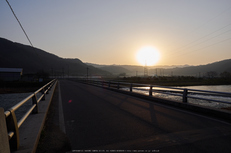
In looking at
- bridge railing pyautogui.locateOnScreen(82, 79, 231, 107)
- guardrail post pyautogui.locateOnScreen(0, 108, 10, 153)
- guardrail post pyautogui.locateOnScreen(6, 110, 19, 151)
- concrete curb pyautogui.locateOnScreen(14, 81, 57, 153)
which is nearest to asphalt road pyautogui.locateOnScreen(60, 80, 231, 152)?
concrete curb pyautogui.locateOnScreen(14, 81, 57, 153)

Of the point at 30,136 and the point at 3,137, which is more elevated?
the point at 3,137

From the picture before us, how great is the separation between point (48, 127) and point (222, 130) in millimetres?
5543

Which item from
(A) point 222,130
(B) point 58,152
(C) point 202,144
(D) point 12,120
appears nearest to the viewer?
(D) point 12,120

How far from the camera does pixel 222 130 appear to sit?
17.8ft

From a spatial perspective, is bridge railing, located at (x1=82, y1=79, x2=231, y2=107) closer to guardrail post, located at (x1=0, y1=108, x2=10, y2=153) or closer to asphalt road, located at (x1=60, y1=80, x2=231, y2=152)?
asphalt road, located at (x1=60, y1=80, x2=231, y2=152)

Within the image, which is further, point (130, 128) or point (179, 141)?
point (130, 128)

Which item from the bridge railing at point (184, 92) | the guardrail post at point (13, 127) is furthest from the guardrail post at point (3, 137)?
the bridge railing at point (184, 92)

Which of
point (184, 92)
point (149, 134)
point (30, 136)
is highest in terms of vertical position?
point (184, 92)

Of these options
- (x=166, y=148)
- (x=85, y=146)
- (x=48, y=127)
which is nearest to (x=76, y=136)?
(x=85, y=146)

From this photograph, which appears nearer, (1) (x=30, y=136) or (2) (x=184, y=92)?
(1) (x=30, y=136)

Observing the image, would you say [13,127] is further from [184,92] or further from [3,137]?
[184,92]

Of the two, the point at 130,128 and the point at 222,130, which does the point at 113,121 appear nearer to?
the point at 130,128

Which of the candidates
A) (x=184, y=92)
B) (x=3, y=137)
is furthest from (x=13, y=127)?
(x=184, y=92)

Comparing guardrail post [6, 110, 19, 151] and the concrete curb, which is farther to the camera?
the concrete curb
